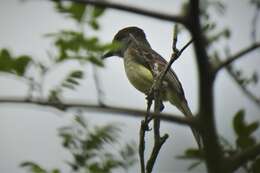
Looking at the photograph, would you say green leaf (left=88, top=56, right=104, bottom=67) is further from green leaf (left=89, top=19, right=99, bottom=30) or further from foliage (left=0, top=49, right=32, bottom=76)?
foliage (left=0, top=49, right=32, bottom=76)

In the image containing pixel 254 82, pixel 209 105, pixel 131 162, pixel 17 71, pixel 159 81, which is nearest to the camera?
pixel 209 105

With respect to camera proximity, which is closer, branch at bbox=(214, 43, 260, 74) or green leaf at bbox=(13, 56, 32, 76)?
branch at bbox=(214, 43, 260, 74)

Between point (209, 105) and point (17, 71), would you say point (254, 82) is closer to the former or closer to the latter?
point (17, 71)

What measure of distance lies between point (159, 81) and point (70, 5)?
77cm

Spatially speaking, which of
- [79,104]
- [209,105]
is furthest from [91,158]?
[209,105]

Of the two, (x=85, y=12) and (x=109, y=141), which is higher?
(x=85, y=12)

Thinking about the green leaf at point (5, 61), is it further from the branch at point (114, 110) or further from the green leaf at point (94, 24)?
the branch at point (114, 110)

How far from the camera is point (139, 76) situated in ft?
21.7

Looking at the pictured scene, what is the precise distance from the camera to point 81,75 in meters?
2.63

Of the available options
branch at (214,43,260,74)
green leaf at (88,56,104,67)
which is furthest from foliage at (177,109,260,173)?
green leaf at (88,56,104,67)

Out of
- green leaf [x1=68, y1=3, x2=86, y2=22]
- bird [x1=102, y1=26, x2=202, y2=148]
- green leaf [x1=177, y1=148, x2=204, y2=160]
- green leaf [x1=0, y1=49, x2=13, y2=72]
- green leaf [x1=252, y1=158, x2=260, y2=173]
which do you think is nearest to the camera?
green leaf [x1=252, y1=158, x2=260, y2=173]

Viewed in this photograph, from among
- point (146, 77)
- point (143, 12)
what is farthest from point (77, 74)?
point (146, 77)

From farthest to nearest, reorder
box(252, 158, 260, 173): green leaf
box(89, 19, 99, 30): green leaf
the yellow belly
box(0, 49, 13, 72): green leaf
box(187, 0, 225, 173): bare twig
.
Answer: the yellow belly
box(89, 19, 99, 30): green leaf
box(0, 49, 13, 72): green leaf
box(252, 158, 260, 173): green leaf
box(187, 0, 225, 173): bare twig

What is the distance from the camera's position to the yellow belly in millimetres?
6480
